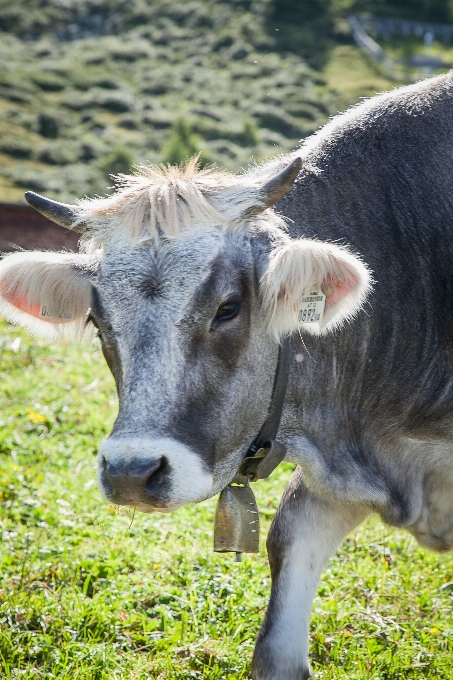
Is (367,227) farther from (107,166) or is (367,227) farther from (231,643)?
(107,166)

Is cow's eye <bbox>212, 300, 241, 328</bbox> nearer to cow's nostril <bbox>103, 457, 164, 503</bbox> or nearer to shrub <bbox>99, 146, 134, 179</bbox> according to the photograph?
cow's nostril <bbox>103, 457, 164, 503</bbox>

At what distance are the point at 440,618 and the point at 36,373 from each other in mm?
Result: 4997

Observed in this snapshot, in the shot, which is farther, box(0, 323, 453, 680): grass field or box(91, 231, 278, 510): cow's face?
box(0, 323, 453, 680): grass field

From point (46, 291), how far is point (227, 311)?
0.86 meters

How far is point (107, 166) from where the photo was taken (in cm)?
3619

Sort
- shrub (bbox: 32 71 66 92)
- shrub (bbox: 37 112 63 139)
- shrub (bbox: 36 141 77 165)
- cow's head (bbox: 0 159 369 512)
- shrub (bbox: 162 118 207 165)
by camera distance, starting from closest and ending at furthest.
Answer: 1. cow's head (bbox: 0 159 369 512)
2. shrub (bbox: 162 118 207 165)
3. shrub (bbox: 36 141 77 165)
4. shrub (bbox: 37 112 63 139)
5. shrub (bbox: 32 71 66 92)

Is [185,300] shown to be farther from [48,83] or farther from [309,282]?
[48,83]

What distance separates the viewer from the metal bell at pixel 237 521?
353 cm

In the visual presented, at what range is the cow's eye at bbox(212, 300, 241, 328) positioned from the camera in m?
2.96

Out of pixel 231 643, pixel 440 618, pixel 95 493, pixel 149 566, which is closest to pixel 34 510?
pixel 95 493

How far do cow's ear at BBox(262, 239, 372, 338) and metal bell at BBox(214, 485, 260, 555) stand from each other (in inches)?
32.2

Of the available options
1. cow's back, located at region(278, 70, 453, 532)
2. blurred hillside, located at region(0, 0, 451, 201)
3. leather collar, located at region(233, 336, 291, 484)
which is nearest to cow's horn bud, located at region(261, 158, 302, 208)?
cow's back, located at region(278, 70, 453, 532)

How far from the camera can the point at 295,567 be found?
3.63 metres

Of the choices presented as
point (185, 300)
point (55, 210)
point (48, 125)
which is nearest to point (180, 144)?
point (48, 125)
